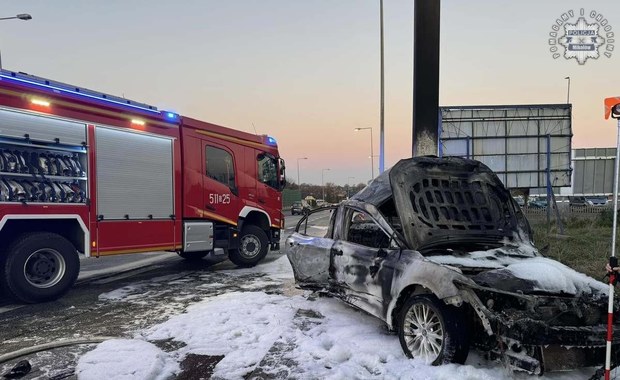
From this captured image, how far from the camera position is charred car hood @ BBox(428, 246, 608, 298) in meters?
3.80

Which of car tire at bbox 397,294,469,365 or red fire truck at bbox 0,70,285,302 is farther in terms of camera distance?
red fire truck at bbox 0,70,285,302

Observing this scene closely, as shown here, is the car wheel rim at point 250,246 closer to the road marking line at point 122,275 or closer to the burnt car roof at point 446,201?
the road marking line at point 122,275

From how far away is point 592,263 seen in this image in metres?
8.13

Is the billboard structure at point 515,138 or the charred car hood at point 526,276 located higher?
the billboard structure at point 515,138

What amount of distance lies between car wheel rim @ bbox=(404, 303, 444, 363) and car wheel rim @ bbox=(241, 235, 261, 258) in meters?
6.55

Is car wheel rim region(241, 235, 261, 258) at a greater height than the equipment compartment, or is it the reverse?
the equipment compartment

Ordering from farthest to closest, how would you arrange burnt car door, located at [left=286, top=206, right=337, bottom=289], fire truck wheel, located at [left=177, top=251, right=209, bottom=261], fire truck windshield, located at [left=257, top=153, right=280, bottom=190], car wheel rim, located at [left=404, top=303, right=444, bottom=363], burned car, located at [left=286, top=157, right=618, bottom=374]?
fire truck wheel, located at [left=177, top=251, right=209, bottom=261] < fire truck windshield, located at [left=257, top=153, right=280, bottom=190] < burnt car door, located at [left=286, top=206, right=337, bottom=289] < car wheel rim, located at [left=404, top=303, right=444, bottom=363] < burned car, located at [left=286, top=157, right=618, bottom=374]

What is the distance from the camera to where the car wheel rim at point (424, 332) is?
3947 mm

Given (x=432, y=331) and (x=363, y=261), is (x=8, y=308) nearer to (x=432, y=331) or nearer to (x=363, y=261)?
(x=363, y=261)

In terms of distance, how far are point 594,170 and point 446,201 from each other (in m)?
12.4

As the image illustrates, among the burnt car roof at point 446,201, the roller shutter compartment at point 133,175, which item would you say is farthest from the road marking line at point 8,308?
the burnt car roof at point 446,201

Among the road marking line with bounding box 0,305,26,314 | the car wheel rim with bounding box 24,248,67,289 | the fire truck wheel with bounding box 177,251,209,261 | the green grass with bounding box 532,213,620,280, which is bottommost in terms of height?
the fire truck wheel with bounding box 177,251,209,261

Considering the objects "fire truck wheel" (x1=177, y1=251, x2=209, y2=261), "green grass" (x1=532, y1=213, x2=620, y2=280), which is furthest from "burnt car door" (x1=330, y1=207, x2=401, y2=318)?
"fire truck wheel" (x1=177, y1=251, x2=209, y2=261)

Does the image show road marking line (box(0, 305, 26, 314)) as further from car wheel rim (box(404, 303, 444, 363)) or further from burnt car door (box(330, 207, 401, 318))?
car wheel rim (box(404, 303, 444, 363))
